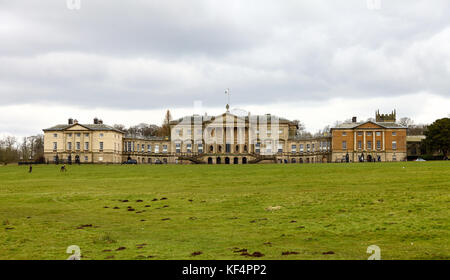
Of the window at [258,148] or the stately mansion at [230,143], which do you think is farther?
the window at [258,148]

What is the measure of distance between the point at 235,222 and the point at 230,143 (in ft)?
303

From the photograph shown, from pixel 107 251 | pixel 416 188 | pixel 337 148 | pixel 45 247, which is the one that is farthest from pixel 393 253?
pixel 337 148

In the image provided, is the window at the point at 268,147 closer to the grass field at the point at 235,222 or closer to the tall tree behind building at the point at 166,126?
the tall tree behind building at the point at 166,126

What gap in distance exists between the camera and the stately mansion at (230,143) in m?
95.7

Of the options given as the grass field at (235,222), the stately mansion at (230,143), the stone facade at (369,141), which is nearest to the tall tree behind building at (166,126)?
the stately mansion at (230,143)

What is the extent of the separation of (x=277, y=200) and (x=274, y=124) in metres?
88.2

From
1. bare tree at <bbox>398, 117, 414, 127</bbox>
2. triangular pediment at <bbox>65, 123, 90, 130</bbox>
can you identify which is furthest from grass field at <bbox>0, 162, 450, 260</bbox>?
bare tree at <bbox>398, 117, 414, 127</bbox>

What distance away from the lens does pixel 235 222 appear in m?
18.6

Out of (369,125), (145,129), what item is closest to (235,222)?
→ (369,125)

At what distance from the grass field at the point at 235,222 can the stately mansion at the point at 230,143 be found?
6505 centimetres

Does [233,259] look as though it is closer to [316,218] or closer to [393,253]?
[393,253]

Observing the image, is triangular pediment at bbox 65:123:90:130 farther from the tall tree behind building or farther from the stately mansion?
the tall tree behind building

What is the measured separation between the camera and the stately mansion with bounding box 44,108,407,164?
9569cm
